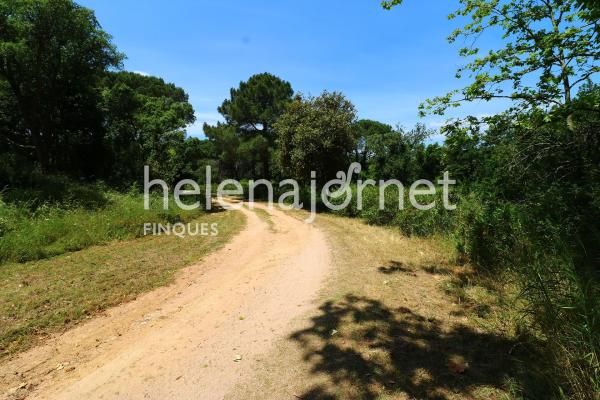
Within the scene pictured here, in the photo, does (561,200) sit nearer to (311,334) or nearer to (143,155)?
(311,334)

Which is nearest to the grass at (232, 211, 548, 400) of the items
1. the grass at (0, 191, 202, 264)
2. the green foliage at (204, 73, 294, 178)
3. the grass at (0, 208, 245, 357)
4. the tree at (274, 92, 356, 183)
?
the grass at (0, 208, 245, 357)

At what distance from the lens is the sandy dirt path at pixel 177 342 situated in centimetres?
351

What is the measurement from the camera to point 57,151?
23312 millimetres

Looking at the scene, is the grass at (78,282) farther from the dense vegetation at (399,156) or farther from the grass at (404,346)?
the grass at (404,346)

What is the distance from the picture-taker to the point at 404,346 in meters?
4.10

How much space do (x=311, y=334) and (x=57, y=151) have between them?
26034 mm

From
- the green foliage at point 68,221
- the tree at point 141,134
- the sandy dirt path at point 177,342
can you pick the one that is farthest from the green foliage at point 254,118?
the sandy dirt path at point 177,342

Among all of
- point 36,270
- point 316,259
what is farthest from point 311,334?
point 36,270

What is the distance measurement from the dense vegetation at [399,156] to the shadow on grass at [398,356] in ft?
2.23

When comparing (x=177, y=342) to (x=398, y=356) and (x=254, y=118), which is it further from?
(x=254, y=118)

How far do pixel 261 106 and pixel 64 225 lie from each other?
26.7m

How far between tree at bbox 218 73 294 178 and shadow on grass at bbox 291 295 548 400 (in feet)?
96.0

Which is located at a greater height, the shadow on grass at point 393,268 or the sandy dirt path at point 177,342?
the shadow on grass at point 393,268

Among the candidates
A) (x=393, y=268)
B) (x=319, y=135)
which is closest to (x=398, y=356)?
(x=393, y=268)
